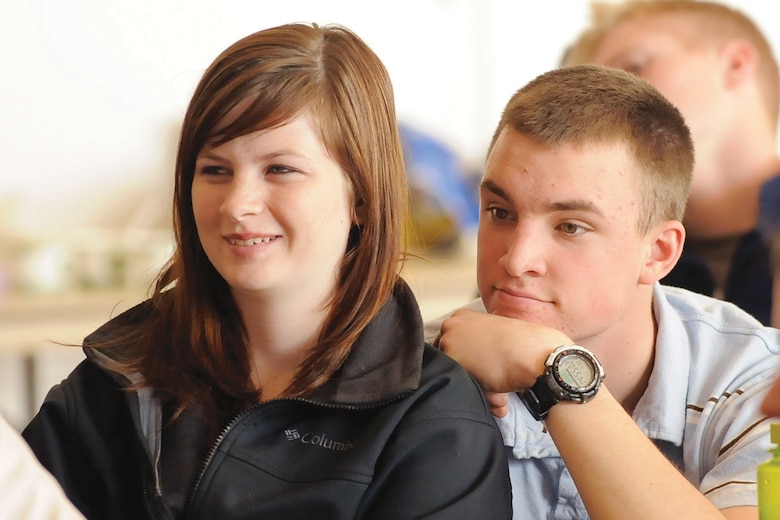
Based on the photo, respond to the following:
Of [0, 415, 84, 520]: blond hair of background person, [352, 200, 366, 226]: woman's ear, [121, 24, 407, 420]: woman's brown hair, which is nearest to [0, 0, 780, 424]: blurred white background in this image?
[121, 24, 407, 420]: woman's brown hair

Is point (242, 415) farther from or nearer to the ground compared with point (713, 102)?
nearer to the ground

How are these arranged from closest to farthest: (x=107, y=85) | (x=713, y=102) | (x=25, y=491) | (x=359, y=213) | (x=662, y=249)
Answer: (x=25, y=491)
(x=359, y=213)
(x=662, y=249)
(x=713, y=102)
(x=107, y=85)

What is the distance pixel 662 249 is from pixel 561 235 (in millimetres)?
189

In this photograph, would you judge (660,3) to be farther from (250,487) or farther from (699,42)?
(250,487)

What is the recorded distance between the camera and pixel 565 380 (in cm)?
125

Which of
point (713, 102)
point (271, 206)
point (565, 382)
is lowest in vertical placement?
point (565, 382)

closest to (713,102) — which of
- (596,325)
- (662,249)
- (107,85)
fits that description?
(662,249)

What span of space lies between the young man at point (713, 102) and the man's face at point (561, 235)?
2.18ft

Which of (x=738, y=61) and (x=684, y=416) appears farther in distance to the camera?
(x=738, y=61)

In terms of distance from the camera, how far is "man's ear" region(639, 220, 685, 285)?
1450 millimetres

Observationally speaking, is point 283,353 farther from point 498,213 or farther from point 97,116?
point 97,116

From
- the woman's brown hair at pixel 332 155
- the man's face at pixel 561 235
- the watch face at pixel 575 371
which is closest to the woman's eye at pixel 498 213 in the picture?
the man's face at pixel 561 235

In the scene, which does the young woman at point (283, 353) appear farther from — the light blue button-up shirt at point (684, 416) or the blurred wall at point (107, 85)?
the blurred wall at point (107, 85)

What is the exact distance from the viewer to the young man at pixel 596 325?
4.15 feet
